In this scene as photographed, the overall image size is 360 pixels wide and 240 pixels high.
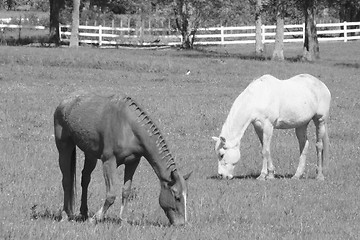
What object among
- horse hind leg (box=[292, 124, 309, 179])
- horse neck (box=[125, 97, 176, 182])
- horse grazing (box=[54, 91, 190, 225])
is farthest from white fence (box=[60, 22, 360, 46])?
horse neck (box=[125, 97, 176, 182])

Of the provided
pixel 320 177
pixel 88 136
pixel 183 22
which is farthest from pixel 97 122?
pixel 183 22

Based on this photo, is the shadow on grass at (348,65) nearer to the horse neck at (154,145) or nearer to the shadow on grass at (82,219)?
the shadow on grass at (82,219)

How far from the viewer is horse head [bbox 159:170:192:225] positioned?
10258 millimetres

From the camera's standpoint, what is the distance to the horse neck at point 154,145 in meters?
10.3

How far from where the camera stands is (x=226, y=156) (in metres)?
16.0

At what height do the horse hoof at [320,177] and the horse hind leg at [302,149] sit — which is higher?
the horse hind leg at [302,149]

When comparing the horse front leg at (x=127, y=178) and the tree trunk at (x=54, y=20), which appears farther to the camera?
the tree trunk at (x=54, y=20)

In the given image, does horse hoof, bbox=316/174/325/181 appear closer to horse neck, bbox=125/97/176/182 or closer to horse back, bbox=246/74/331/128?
horse back, bbox=246/74/331/128

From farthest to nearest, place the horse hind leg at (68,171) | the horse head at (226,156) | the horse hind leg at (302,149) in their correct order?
the horse hind leg at (302,149) → the horse head at (226,156) → the horse hind leg at (68,171)

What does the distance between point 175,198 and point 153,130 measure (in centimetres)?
89

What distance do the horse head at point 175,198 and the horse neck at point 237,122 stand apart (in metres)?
5.87

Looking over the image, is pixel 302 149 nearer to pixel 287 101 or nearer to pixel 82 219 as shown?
pixel 287 101

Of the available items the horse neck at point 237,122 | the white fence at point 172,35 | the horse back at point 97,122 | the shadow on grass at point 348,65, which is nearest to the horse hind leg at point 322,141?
the horse neck at point 237,122

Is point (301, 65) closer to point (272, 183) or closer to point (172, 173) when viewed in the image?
point (272, 183)
